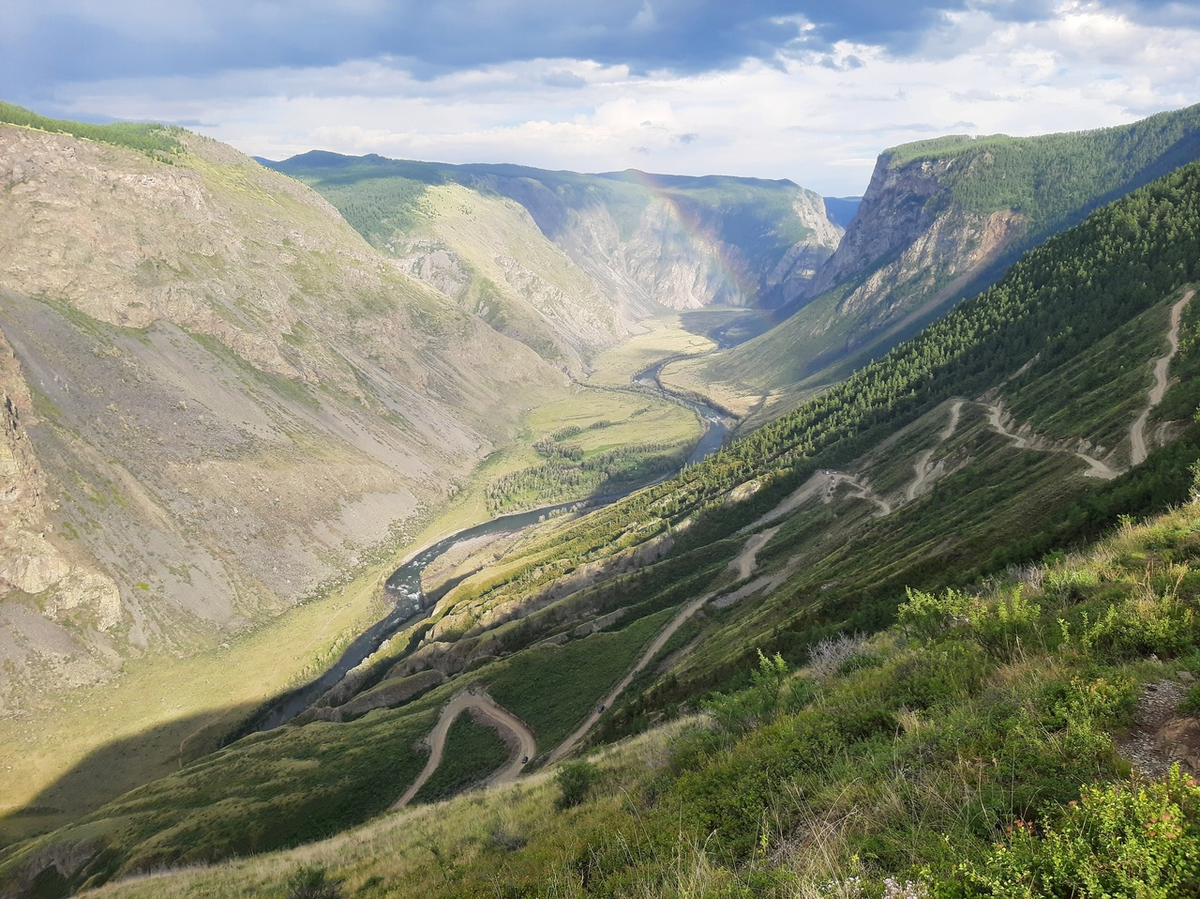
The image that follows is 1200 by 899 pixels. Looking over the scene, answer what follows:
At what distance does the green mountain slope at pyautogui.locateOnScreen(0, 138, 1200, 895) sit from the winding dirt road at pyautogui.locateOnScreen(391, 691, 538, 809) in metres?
1.59

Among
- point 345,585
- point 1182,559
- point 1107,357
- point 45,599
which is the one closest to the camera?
point 1182,559

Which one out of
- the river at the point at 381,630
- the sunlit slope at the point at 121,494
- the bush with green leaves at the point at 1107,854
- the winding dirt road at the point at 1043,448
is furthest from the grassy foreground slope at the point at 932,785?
the sunlit slope at the point at 121,494

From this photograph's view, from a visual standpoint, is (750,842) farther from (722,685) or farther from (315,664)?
(315,664)

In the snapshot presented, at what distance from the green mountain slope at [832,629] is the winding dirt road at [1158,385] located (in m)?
0.71

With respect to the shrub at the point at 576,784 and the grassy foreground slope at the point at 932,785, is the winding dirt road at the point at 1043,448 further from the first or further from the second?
the shrub at the point at 576,784

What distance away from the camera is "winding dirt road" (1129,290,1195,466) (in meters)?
56.0

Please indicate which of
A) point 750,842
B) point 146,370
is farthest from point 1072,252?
point 146,370

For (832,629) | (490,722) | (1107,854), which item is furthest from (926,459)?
(1107,854)

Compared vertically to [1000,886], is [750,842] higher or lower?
lower

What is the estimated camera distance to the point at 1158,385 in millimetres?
67250

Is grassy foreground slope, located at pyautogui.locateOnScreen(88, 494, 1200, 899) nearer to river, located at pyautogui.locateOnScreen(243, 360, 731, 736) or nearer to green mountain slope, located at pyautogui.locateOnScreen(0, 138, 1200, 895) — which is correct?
green mountain slope, located at pyautogui.locateOnScreen(0, 138, 1200, 895)

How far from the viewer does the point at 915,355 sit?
152 m

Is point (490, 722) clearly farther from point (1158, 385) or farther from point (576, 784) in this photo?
point (1158, 385)

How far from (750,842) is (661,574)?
9897 centimetres
